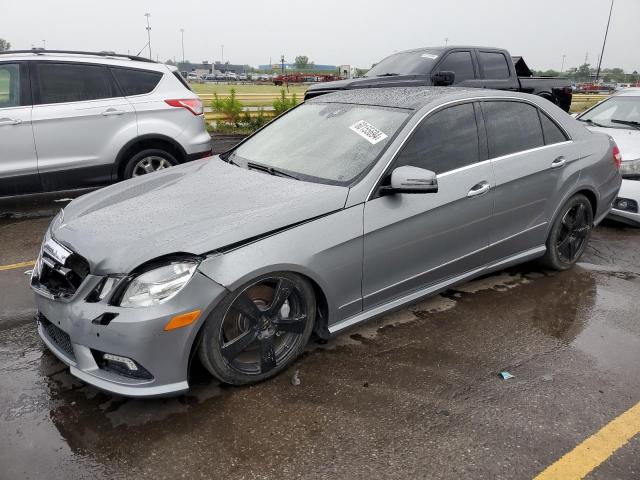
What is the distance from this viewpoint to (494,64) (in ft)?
31.3

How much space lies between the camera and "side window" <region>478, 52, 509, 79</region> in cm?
938

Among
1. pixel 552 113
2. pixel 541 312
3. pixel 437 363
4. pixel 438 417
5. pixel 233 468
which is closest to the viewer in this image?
pixel 233 468

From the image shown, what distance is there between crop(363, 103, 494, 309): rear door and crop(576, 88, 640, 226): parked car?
2813 millimetres

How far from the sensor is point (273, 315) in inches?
114

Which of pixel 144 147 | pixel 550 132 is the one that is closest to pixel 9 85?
pixel 144 147

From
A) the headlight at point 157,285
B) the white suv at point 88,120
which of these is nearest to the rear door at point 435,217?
the headlight at point 157,285

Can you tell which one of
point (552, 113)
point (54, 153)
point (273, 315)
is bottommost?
point (273, 315)

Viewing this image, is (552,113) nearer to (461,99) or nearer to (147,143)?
A: (461,99)

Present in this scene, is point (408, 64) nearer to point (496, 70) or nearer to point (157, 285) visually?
point (496, 70)

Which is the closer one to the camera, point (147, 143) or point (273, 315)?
point (273, 315)

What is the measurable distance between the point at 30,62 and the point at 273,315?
15.6 ft

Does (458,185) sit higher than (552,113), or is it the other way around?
(552,113)

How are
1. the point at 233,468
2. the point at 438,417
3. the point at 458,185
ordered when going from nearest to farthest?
the point at 233,468, the point at 438,417, the point at 458,185

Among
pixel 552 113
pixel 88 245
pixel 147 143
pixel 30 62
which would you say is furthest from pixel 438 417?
pixel 30 62
